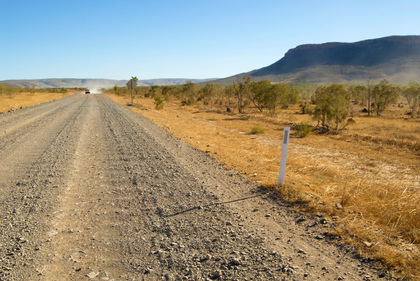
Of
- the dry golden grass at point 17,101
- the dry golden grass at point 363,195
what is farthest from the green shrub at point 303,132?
the dry golden grass at point 17,101

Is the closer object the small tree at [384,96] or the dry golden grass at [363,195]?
the dry golden grass at [363,195]

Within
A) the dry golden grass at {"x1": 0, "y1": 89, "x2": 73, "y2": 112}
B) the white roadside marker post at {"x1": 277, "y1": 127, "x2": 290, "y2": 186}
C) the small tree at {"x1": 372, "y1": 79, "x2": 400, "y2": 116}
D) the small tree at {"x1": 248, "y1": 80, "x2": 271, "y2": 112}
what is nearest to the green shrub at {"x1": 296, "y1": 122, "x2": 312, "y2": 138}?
the white roadside marker post at {"x1": 277, "y1": 127, "x2": 290, "y2": 186}

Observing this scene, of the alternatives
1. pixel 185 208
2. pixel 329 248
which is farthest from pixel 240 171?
pixel 329 248

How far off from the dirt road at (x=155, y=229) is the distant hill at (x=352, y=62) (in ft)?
268

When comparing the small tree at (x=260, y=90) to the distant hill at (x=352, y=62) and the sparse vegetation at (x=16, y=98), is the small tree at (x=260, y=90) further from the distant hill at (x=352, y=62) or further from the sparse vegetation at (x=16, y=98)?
the distant hill at (x=352, y=62)

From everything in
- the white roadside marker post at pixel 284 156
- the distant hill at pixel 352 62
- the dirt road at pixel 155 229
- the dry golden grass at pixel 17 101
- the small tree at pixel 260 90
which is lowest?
the dirt road at pixel 155 229

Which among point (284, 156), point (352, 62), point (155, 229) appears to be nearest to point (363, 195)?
point (284, 156)

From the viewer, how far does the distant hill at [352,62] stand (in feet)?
346

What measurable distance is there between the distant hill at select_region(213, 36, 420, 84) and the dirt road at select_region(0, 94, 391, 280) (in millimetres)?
81818

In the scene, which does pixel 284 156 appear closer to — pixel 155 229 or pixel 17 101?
pixel 155 229

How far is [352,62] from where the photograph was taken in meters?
134

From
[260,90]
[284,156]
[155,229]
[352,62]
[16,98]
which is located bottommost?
[155,229]

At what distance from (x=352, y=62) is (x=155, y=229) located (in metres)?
151

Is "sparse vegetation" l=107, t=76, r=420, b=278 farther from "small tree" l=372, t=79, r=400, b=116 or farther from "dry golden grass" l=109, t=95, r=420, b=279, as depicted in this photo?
"small tree" l=372, t=79, r=400, b=116
